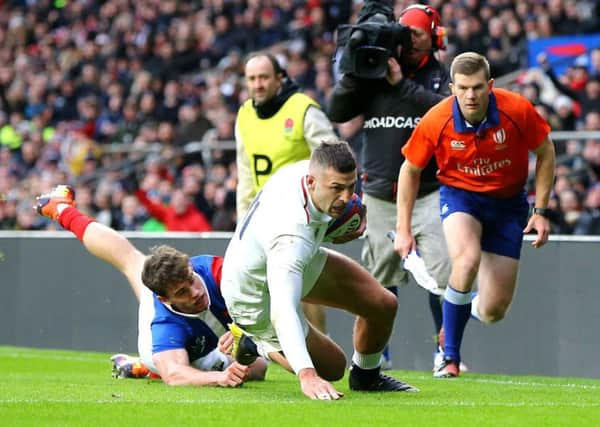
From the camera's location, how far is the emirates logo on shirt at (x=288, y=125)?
9.68m

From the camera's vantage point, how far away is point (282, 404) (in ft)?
21.7

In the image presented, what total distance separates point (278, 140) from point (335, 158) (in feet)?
10.5

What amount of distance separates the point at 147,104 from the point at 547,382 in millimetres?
A: 11950

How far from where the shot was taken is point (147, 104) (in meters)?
20.1

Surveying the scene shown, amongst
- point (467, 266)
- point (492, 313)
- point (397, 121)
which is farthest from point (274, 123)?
point (492, 313)

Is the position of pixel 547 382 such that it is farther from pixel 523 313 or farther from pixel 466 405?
pixel 466 405

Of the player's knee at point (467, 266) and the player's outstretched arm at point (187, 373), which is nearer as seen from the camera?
the player's outstretched arm at point (187, 373)

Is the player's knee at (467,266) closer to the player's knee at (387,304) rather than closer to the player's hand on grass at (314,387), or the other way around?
the player's knee at (387,304)

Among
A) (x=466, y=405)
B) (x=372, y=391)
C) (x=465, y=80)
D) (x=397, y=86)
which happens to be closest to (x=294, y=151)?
(x=397, y=86)

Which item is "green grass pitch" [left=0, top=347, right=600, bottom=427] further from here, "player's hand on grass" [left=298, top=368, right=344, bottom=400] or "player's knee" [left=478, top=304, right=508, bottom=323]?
"player's knee" [left=478, top=304, right=508, bottom=323]

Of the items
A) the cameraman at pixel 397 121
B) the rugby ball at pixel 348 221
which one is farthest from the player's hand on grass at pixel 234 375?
the cameraman at pixel 397 121

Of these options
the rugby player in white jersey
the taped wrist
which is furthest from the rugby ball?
the taped wrist

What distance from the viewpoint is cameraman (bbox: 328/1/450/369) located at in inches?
375

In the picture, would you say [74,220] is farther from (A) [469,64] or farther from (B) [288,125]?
(A) [469,64]
